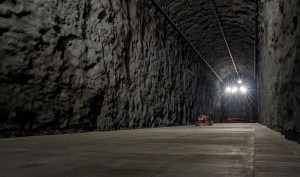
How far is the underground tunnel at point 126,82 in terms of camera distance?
2.76m

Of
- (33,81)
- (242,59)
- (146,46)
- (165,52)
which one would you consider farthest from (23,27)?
(242,59)

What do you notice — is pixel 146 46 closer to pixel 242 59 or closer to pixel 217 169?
pixel 217 169

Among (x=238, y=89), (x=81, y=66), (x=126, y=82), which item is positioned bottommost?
(x=126, y=82)

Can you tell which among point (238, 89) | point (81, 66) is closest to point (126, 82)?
point (81, 66)

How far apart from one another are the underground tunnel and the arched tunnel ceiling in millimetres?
75

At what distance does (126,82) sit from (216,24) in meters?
7.96

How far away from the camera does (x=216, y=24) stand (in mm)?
15148

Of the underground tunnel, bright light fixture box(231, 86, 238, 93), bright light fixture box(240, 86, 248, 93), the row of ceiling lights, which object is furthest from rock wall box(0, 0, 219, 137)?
bright light fixture box(231, 86, 238, 93)

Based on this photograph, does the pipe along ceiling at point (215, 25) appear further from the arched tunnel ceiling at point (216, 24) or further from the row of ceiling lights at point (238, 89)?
the row of ceiling lights at point (238, 89)

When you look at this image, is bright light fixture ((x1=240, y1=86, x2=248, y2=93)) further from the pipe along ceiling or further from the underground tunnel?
the underground tunnel


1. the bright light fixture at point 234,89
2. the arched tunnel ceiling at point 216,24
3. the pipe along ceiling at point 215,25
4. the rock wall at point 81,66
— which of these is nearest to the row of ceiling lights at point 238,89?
the bright light fixture at point 234,89

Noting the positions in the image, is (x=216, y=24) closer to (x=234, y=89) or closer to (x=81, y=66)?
(x=81, y=66)

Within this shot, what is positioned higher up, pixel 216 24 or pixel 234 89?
pixel 216 24

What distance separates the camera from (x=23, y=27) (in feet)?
18.9
